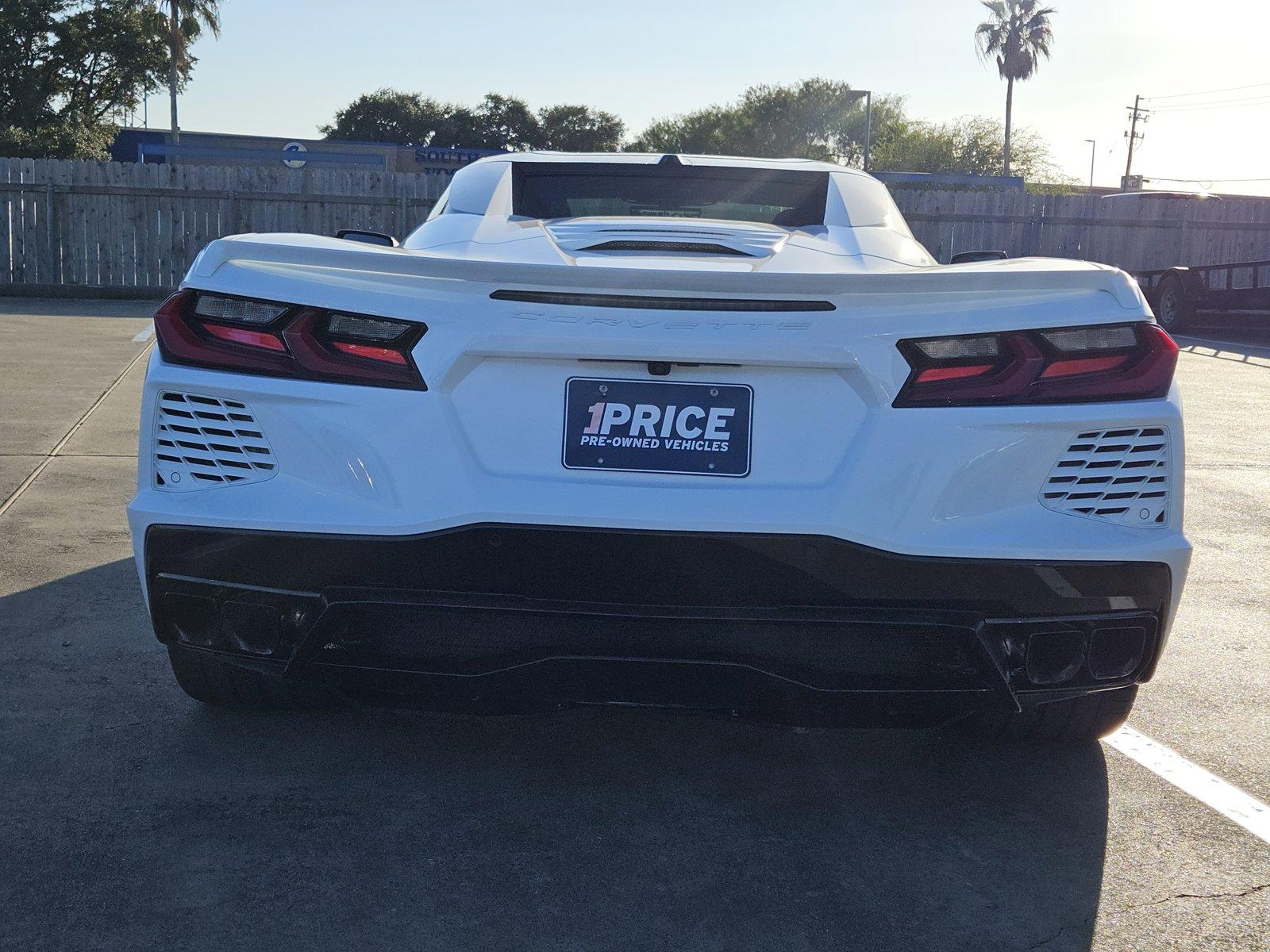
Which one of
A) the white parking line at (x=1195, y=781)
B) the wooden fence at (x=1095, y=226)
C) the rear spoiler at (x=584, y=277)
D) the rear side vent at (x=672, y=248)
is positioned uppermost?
the wooden fence at (x=1095, y=226)

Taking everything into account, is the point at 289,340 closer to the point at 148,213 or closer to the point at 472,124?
the point at 148,213

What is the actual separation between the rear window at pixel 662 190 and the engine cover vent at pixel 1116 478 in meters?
1.54

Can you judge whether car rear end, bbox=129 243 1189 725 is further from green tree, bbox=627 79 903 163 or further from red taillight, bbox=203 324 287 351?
green tree, bbox=627 79 903 163

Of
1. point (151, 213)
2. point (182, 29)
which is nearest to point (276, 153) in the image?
point (182, 29)

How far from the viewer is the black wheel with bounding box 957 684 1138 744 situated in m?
2.99

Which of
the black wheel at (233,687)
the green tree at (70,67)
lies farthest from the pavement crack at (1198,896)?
the green tree at (70,67)

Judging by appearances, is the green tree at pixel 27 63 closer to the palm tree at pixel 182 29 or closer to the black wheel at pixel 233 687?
the palm tree at pixel 182 29

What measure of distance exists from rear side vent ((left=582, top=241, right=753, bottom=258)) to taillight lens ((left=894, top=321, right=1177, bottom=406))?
0.63 metres

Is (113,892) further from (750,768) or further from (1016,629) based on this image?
(1016,629)

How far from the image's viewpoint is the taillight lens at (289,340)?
2451 millimetres

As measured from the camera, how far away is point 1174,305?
17.3m

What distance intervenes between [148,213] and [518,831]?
19.4 meters

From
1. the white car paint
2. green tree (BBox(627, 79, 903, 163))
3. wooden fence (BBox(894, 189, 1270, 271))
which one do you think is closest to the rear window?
the white car paint

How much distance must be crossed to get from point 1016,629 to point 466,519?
3.50ft
